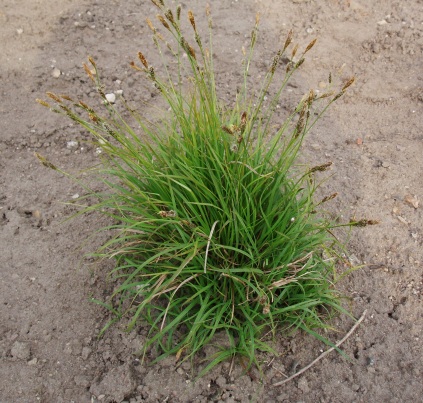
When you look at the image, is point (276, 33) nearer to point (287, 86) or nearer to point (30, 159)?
point (287, 86)

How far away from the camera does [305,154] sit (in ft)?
9.28

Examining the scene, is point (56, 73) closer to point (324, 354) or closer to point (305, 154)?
point (305, 154)

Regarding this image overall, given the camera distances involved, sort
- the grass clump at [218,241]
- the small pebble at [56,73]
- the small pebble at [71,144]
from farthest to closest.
A: the small pebble at [56,73], the small pebble at [71,144], the grass clump at [218,241]

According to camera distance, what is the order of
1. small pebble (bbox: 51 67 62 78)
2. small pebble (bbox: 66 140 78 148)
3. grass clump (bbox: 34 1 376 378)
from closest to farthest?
1. grass clump (bbox: 34 1 376 378)
2. small pebble (bbox: 66 140 78 148)
3. small pebble (bbox: 51 67 62 78)

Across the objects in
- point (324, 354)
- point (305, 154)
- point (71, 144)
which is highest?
point (305, 154)

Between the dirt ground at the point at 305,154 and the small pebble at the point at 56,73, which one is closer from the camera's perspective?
the dirt ground at the point at 305,154

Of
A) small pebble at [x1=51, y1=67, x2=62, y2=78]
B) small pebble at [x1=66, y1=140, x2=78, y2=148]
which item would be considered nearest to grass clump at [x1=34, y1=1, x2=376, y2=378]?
small pebble at [x1=66, y1=140, x2=78, y2=148]

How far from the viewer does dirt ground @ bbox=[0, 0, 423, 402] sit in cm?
201

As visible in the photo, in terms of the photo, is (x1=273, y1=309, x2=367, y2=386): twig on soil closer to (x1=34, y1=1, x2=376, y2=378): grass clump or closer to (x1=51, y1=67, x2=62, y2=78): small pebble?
(x1=34, y1=1, x2=376, y2=378): grass clump

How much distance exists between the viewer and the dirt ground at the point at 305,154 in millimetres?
2010

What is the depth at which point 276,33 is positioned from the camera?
3738mm

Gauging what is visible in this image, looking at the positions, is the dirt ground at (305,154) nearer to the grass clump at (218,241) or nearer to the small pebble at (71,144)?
the small pebble at (71,144)

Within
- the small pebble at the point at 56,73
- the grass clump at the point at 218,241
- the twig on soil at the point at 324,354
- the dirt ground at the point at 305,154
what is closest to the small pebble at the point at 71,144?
the dirt ground at the point at 305,154

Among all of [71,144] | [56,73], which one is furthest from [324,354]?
[56,73]
